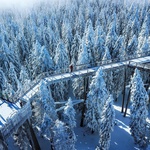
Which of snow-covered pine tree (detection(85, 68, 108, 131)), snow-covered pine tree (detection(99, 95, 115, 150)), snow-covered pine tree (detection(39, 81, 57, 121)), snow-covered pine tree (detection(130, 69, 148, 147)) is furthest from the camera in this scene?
snow-covered pine tree (detection(85, 68, 108, 131))

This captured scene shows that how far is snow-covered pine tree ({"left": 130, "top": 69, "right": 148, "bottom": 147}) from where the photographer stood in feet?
76.3

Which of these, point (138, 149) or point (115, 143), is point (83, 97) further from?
point (138, 149)

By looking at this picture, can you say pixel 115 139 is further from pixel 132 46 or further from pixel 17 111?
pixel 132 46

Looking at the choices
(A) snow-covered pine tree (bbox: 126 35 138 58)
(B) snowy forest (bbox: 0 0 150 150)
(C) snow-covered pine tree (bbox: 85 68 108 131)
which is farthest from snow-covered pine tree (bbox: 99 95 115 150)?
(A) snow-covered pine tree (bbox: 126 35 138 58)

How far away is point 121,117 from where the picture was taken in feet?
105

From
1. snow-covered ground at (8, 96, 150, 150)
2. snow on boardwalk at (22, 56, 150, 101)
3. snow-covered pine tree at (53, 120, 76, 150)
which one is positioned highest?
snow on boardwalk at (22, 56, 150, 101)

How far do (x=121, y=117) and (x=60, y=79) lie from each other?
14979mm

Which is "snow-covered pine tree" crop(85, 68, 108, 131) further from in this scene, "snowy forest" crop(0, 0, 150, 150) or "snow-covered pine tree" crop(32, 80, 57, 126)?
"snow-covered pine tree" crop(32, 80, 57, 126)

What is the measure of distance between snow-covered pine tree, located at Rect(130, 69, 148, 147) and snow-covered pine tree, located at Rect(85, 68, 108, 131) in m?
4.11

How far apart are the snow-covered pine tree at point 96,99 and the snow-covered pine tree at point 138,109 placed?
4107 millimetres

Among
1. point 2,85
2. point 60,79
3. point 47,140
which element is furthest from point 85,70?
point 2,85

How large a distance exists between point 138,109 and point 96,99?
19.6ft

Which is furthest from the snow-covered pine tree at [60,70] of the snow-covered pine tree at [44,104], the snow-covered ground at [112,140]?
the snow-covered pine tree at [44,104]

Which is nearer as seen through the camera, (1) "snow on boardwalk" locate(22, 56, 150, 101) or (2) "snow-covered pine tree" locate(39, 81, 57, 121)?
(2) "snow-covered pine tree" locate(39, 81, 57, 121)
